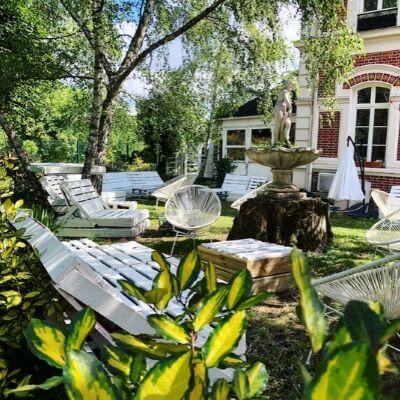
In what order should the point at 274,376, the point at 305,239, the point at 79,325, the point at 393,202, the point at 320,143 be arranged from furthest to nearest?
the point at 320,143
the point at 305,239
the point at 393,202
the point at 274,376
the point at 79,325

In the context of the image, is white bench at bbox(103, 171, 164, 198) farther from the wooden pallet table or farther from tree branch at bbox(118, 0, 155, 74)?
the wooden pallet table

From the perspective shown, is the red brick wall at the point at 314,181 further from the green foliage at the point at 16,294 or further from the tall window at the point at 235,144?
the green foliage at the point at 16,294

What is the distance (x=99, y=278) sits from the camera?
7.31ft

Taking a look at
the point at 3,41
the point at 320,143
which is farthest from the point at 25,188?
the point at 320,143

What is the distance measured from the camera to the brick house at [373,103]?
11.9 meters

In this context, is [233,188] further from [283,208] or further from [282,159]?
[283,208]

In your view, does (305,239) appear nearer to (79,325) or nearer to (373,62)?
(79,325)

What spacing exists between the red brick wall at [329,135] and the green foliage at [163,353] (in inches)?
502

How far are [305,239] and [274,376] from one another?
3.83 metres

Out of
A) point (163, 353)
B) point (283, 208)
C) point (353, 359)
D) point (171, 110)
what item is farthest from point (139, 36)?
point (353, 359)

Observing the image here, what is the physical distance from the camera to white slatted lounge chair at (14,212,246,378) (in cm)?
178

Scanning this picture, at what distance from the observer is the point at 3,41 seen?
29.0ft

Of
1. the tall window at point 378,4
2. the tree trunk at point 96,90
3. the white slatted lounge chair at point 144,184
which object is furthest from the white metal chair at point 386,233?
the white slatted lounge chair at point 144,184

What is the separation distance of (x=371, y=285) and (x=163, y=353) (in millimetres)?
2245
